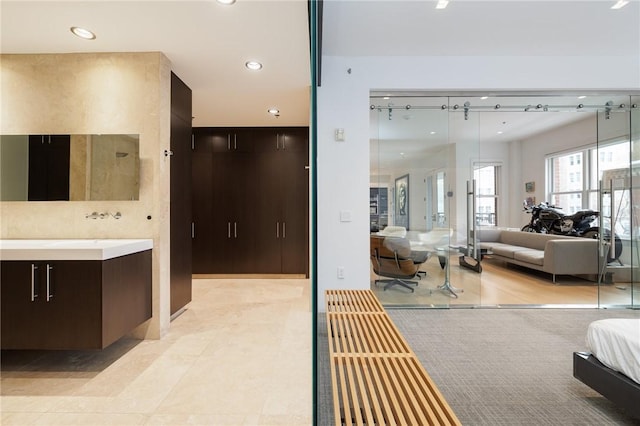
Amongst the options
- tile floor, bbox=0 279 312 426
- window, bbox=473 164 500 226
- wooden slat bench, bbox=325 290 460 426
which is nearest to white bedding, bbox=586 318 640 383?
wooden slat bench, bbox=325 290 460 426

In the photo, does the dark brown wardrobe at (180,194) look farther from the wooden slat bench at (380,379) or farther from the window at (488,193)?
the window at (488,193)

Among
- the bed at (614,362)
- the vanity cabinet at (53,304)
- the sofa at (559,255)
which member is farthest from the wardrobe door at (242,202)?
the bed at (614,362)

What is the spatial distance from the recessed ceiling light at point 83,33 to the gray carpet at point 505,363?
3204 mm

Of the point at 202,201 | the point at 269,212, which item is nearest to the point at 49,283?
the point at 202,201

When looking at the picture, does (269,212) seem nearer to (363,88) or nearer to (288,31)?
(363,88)

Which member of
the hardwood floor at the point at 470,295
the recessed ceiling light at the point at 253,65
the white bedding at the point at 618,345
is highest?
the recessed ceiling light at the point at 253,65

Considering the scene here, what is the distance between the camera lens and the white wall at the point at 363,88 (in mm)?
3387

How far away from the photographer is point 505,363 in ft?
7.21

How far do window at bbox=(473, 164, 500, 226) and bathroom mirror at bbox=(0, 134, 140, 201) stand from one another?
26.6ft

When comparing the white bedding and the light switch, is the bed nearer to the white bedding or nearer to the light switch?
the white bedding

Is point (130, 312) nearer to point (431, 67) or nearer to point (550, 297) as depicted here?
point (431, 67)

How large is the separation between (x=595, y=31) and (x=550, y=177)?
5.01 meters

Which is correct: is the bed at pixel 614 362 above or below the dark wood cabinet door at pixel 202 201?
below

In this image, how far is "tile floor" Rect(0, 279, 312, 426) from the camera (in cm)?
169
